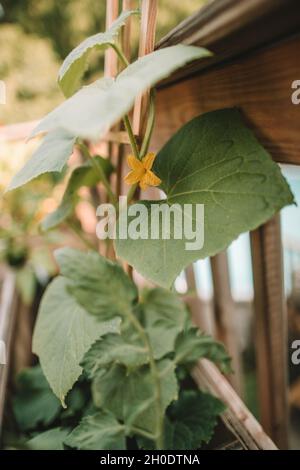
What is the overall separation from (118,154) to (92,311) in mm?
586

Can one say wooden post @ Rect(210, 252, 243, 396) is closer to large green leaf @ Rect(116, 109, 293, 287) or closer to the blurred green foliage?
large green leaf @ Rect(116, 109, 293, 287)

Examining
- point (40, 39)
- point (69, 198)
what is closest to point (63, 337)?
point (69, 198)

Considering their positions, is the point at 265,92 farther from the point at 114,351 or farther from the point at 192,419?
the point at 192,419

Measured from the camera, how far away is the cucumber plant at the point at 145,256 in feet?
1.37

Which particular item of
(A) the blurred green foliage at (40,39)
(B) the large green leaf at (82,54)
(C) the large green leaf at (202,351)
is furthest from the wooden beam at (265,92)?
(A) the blurred green foliage at (40,39)

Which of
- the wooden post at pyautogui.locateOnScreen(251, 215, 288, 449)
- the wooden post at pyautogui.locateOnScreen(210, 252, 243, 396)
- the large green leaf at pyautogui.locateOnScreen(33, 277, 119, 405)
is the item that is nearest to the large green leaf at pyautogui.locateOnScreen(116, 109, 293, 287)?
the large green leaf at pyautogui.locateOnScreen(33, 277, 119, 405)

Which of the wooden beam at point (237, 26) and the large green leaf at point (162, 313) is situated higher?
the wooden beam at point (237, 26)

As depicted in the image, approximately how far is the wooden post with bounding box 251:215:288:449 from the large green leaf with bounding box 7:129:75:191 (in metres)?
0.37

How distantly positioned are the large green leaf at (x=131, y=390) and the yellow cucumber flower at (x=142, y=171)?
Answer: 0.77ft

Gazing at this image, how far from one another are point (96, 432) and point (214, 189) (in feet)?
1.04

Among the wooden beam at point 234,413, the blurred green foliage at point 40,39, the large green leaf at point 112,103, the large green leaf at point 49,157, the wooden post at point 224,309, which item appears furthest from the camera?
the blurred green foliage at point 40,39

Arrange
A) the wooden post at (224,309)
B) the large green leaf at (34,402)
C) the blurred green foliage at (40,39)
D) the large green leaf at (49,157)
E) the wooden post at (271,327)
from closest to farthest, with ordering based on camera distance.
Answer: the large green leaf at (49,157), the wooden post at (271,327), the large green leaf at (34,402), the wooden post at (224,309), the blurred green foliage at (40,39)

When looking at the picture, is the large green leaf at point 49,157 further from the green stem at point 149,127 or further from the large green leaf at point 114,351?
the large green leaf at point 114,351
